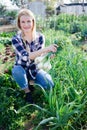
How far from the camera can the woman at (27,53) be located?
3.73m

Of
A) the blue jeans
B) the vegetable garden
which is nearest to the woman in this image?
the blue jeans

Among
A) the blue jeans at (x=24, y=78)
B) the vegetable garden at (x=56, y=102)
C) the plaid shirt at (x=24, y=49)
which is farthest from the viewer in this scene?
the plaid shirt at (x=24, y=49)

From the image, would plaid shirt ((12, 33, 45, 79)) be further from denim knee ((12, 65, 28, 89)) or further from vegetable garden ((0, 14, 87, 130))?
vegetable garden ((0, 14, 87, 130))

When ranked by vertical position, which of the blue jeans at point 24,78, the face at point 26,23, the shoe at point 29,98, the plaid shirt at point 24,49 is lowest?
the shoe at point 29,98

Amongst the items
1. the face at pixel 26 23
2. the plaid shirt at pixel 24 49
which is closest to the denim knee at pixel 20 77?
the plaid shirt at pixel 24 49

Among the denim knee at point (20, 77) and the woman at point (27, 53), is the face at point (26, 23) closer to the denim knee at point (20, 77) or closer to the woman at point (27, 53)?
the woman at point (27, 53)

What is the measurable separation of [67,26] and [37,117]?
1051 cm

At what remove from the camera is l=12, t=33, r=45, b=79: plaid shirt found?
12.5ft

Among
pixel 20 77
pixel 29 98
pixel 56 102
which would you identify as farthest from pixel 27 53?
pixel 56 102

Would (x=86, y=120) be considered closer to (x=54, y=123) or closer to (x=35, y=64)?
(x=54, y=123)

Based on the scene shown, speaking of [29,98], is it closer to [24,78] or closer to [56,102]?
[24,78]

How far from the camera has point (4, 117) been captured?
3.31 m

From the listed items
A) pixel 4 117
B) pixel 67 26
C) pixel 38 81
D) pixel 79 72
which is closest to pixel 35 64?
pixel 38 81

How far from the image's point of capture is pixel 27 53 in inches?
149
